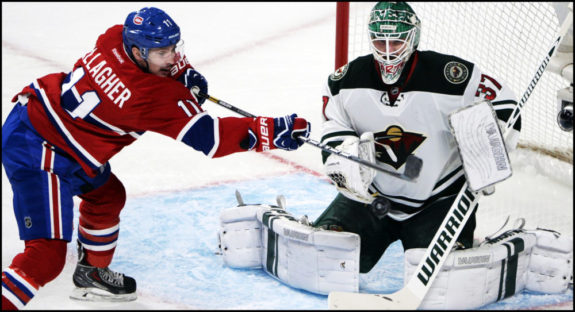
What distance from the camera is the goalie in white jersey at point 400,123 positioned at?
2.68 m

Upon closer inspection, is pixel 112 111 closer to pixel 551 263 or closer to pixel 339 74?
pixel 339 74

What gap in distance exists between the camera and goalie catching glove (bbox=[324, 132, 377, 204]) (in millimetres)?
2662

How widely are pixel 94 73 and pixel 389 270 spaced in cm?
117

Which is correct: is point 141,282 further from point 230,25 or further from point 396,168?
point 230,25

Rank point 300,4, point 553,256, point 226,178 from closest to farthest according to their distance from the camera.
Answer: point 553,256, point 226,178, point 300,4

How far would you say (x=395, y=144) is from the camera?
2785mm

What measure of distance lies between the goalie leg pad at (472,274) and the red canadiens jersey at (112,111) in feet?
2.32

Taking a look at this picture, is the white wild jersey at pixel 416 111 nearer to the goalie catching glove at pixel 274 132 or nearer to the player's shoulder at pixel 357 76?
the player's shoulder at pixel 357 76

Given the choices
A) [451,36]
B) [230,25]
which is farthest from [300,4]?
[451,36]

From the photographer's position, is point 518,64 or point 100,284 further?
point 518,64

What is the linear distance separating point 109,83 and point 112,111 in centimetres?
8

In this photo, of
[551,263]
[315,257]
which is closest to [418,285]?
[315,257]

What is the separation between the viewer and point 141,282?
9.80 feet

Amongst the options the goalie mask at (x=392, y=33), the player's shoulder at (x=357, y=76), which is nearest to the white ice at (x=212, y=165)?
the player's shoulder at (x=357, y=76)
